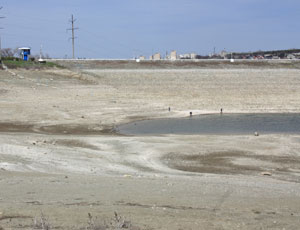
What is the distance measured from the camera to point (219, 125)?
22.5 m

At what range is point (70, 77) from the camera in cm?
3912

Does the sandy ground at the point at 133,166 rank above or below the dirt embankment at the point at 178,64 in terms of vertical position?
below

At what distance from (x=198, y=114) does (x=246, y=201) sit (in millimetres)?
18815

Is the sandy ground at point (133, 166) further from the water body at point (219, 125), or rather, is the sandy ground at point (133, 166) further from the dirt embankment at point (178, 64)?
the dirt embankment at point (178, 64)

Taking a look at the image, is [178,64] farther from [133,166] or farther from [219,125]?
[133,166]

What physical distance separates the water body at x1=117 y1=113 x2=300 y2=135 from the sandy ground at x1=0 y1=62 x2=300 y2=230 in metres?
1.20

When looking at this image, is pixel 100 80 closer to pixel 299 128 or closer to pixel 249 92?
pixel 249 92

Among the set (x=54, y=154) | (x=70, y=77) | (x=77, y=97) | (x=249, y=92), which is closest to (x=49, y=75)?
(x=70, y=77)

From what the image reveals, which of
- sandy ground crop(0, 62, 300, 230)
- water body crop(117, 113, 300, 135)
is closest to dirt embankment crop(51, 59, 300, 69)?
sandy ground crop(0, 62, 300, 230)

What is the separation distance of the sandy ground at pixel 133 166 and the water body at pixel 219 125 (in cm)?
120

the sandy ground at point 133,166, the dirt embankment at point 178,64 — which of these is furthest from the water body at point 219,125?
the dirt embankment at point 178,64

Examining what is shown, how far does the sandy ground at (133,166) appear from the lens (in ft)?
21.4

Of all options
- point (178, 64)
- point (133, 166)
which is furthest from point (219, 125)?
point (178, 64)

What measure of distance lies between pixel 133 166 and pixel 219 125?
35.4ft
